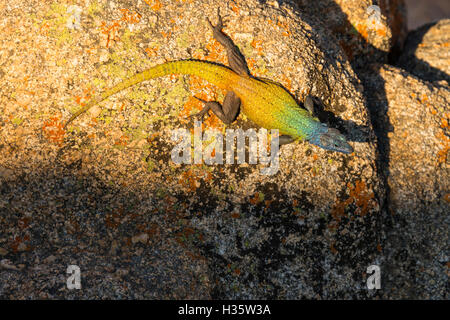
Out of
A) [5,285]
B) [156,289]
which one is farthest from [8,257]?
[156,289]

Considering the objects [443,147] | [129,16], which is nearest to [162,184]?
[129,16]

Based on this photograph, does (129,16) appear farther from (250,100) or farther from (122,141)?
(250,100)

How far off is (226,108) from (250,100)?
333 millimetres

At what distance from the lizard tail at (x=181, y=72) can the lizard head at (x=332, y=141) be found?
4.38ft

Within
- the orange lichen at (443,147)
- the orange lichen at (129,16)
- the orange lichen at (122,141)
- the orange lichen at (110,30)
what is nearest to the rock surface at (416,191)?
the orange lichen at (443,147)

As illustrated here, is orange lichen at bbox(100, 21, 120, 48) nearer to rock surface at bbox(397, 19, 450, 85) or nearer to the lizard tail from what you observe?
the lizard tail

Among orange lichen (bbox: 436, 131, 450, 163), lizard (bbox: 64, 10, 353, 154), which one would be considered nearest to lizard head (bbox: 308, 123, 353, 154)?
lizard (bbox: 64, 10, 353, 154)

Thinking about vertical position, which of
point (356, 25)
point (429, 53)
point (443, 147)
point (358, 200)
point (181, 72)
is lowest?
point (358, 200)

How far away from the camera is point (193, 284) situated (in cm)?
394

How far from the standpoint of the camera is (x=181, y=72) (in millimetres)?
4434

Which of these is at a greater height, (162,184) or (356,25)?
(356,25)

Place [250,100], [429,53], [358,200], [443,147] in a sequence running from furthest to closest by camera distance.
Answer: [429,53] < [443,147] < [250,100] < [358,200]

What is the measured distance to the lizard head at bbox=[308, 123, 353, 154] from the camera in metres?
4.27

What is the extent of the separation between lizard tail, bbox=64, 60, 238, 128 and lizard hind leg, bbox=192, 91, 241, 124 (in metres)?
0.17
